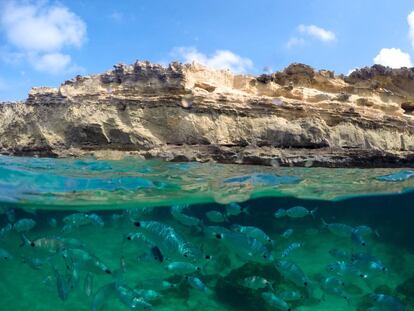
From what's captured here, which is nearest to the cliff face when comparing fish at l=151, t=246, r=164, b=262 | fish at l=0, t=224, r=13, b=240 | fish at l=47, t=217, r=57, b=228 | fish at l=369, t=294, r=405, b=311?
fish at l=47, t=217, r=57, b=228

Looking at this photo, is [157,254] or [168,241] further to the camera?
[168,241]

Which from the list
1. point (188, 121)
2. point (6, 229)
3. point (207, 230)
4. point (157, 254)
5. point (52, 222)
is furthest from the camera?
point (188, 121)

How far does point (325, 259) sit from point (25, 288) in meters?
10.7

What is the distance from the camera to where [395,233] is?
2017 centimetres

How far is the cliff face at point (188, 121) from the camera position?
64.6 feet

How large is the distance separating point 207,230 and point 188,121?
9.48 meters

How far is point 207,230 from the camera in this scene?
11.2m

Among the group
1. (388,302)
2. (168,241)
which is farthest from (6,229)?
(388,302)

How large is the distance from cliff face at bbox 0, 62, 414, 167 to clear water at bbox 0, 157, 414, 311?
183cm

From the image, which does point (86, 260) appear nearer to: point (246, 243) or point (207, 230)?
point (207, 230)

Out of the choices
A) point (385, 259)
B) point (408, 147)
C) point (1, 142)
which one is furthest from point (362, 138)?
point (1, 142)

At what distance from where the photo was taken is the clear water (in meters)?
12.6

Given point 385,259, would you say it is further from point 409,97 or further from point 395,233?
point 409,97

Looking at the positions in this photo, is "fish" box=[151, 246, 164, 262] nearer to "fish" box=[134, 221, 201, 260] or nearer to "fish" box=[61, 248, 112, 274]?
"fish" box=[134, 221, 201, 260]
